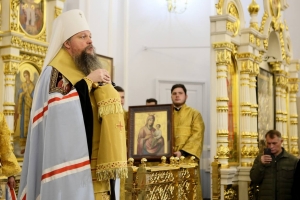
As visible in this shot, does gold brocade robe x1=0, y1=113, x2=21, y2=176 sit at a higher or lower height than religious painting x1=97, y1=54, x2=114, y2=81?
lower

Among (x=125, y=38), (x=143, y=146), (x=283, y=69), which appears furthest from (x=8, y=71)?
(x=283, y=69)

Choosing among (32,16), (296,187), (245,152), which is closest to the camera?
(296,187)

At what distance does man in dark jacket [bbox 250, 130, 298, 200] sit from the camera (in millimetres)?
7008

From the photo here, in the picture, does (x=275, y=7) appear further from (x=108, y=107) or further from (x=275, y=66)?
(x=108, y=107)

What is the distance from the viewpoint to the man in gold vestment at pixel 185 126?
7.07 m

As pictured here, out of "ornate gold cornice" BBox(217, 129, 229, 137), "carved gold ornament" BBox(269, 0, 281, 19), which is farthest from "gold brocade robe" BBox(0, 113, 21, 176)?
"carved gold ornament" BBox(269, 0, 281, 19)

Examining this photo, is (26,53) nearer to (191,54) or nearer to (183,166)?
(183,166)

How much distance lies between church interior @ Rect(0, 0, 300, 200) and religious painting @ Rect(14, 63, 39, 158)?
15 mm

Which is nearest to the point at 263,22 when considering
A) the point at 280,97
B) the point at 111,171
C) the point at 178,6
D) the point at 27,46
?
the point at 280,97

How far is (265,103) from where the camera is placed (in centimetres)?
986

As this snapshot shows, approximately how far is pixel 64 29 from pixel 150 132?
3429mm

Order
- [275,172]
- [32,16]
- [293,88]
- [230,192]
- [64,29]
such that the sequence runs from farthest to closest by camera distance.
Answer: [293,88] → [230,192] → [32,16] → [275,172] → [64,29]

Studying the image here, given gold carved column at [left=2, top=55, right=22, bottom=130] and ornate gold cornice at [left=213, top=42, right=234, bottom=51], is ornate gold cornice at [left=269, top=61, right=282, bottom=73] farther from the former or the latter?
gold carved column at [left=2, top=55, right=22, bottom=130]

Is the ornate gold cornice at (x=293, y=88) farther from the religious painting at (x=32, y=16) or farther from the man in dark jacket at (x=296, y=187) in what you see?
the religious painting at (x=32, y=16)
